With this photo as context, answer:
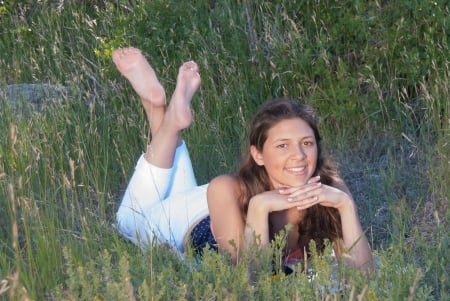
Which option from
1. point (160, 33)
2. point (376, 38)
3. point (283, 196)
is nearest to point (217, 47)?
point (160, 33)

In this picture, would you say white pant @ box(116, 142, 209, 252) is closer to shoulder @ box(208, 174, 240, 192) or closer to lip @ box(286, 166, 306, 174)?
shoulder @ box(208, 174, 240, 192)

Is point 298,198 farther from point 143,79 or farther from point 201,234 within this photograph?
point 143,79

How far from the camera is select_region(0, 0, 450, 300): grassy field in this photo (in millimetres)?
4539

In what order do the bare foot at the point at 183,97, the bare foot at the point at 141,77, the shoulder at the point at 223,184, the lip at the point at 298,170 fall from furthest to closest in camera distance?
1. the bare foot at the point at 141,77
2. the bare foot at the point at 183,97
3. the shoulder at the point at 223,184
4. the lip at the point at 298,170

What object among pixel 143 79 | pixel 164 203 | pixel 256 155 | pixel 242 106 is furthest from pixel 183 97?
pixel 242 106

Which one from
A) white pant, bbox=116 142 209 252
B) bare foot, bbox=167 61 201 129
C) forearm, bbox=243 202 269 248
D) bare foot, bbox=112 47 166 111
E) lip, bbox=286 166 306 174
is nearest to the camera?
forearm, bbox=243 202 269 248

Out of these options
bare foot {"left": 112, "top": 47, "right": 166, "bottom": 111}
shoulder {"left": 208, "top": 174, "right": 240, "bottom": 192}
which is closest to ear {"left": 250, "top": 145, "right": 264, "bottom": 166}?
shoulder {"left": 208, "top": 174, "right": 240, "bottom": 192}

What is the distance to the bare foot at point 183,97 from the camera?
4.50 metres

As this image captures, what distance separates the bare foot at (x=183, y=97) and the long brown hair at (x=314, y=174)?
45cm

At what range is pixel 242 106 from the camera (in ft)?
19.3

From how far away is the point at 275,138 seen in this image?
13.1 feet

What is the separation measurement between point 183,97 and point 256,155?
1.97 ft

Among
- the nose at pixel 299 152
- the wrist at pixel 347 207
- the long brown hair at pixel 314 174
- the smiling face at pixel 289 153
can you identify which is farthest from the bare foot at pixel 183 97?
the wrist at pixel 347 207

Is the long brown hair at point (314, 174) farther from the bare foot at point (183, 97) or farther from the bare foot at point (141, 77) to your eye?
the bare foot at point (141, 77)
